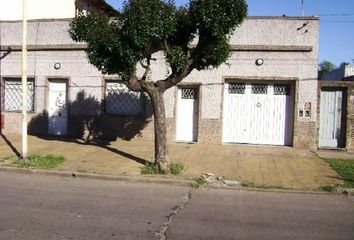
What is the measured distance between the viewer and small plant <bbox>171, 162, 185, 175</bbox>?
37.7 feet

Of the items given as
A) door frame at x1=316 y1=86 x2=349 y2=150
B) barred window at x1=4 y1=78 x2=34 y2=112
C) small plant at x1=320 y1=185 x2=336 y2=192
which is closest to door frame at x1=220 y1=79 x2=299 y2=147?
door frame at x1=316 y1=86 x2=349 y2=150

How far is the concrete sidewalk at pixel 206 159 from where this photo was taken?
11578 millimetres

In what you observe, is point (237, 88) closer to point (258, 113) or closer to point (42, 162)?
point (258, 113)

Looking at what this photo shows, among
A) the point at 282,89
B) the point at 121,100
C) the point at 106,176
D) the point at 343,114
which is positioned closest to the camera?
the point at 106,176

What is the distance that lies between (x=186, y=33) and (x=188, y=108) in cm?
520

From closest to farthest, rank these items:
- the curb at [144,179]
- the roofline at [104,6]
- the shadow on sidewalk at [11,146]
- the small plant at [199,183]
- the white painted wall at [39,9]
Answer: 1. the curb at [144,179]
2. the small plant at [199,183]
3. the shadow on sidewalk at [11,146]
4. the white painted wall at [39,9]
5. the roofline at [104,6]

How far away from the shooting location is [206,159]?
13578 mm

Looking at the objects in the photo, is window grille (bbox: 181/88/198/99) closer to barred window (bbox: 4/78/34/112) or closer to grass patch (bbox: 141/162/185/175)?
grass patch (bbox: 141/162/185/175)

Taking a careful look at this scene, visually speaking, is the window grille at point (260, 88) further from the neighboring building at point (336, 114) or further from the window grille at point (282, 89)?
the neighboring building at point (336, 114)

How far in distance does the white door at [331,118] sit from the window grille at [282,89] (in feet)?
3.68

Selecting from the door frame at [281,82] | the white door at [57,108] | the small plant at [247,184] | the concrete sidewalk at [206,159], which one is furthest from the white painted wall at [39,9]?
the small plant at [247,184]

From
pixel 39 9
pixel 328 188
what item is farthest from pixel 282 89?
pixel 39 9

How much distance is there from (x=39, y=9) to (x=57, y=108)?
19.6 ft

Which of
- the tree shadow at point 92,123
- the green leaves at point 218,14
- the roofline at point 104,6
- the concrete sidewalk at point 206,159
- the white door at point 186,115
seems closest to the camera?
the green leaves at point 218,14
